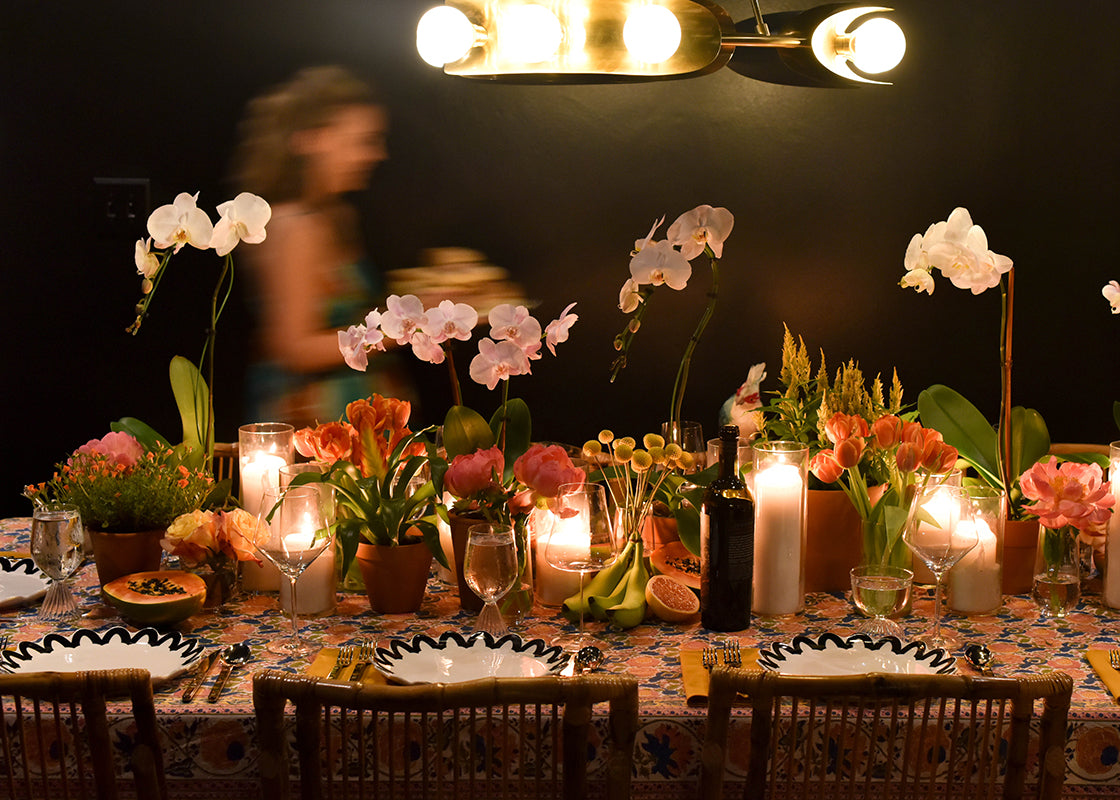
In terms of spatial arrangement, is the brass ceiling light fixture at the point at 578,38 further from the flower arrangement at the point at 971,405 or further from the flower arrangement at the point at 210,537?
the flower arrangement at the point at 210,537

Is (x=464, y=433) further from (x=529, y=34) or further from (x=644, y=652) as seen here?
(x=529, y=34)

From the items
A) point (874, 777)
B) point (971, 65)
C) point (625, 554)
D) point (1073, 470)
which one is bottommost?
point (874, 777)

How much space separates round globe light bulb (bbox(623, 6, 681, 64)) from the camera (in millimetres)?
1982

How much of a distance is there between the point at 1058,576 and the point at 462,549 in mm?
819

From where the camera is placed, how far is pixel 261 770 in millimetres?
1143

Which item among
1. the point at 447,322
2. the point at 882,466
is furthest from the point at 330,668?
the point at 882,466

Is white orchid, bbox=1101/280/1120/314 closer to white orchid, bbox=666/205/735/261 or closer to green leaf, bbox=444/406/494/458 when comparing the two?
white orchid, bbox=666/205/735/261

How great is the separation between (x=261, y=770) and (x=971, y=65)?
2.55 metres

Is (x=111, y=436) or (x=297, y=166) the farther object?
(x=297, y=166)

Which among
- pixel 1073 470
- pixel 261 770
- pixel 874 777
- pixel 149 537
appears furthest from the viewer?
pixel 149 537

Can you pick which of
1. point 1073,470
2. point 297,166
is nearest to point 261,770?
point 1073,470

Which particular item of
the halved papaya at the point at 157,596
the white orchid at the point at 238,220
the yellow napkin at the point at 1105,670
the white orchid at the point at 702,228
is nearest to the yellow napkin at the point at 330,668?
the halved papaya at the point at 157,596

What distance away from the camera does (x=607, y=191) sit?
301cm

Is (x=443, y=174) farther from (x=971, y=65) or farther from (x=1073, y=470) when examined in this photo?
(x=1073, y=470)
